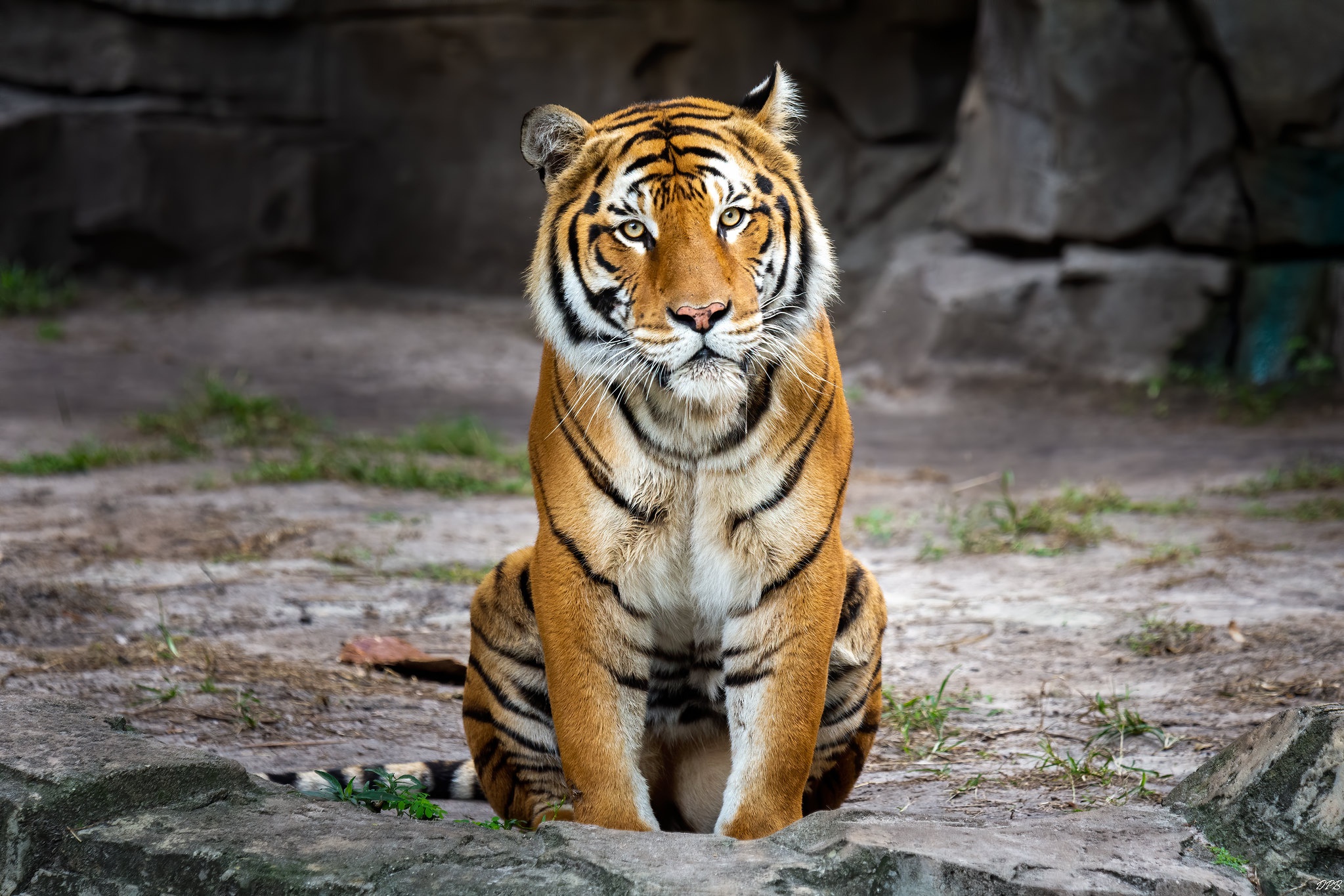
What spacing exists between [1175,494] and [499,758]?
398 centimetres

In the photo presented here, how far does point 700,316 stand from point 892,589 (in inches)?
93.0

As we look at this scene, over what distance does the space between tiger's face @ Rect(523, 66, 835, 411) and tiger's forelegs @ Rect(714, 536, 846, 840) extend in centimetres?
36

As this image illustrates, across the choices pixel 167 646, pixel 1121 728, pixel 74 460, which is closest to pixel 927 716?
pixel 1121 728

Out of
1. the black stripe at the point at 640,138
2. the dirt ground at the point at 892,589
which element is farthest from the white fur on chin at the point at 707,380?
the dirt ground at the point at 892,589

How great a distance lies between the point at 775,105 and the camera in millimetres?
2465

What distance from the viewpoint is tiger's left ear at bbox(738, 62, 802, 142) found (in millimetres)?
2459

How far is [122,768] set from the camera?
2002mm

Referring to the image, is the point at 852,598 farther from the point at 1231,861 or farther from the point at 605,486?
the point at 1231,861

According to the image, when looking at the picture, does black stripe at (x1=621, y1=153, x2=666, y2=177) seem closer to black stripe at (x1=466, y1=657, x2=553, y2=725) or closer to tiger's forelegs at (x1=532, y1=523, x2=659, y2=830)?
tiger's forelegs at (x1=532, y1=523, x2=659, y2=830)

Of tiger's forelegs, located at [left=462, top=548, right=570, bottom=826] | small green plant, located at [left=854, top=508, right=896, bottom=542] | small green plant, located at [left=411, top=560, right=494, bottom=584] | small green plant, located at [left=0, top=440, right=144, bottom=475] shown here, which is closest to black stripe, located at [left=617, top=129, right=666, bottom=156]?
tiger's forelegs, located at [left=462, top=548, right=570, bottom=826]

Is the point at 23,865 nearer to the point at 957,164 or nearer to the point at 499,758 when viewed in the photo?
the point at 499,758

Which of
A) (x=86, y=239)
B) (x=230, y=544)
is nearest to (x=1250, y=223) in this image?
(x=230, y=544)

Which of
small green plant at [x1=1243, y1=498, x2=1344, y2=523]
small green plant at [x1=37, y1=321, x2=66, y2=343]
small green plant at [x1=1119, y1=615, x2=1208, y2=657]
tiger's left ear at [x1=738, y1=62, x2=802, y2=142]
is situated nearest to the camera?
tiger's left ear at [x1=738, y1=62, x2=802, y2=142]

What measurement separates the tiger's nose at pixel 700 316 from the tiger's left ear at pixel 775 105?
49 cm
